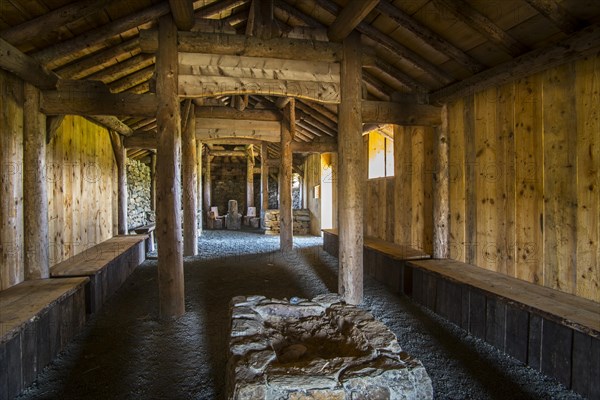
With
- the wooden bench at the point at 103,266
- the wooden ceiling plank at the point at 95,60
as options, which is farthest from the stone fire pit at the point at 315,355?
the wooden ceiling plank at the point at 95,60

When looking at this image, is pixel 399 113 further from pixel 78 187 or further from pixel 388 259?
pixel 78 187

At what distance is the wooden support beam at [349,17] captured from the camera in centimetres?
305

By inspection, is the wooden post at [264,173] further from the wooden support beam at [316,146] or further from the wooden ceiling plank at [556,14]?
the wooden ceiling plank at [556,14]

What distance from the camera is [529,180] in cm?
344

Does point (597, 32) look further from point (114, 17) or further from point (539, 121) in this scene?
point (114, 17)

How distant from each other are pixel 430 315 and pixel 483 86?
2842 millimetres

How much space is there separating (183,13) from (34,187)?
2.54 m

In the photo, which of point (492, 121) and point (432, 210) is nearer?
point (492, 121)

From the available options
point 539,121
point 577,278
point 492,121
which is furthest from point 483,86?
point 577,278

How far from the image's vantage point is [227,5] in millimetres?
4141

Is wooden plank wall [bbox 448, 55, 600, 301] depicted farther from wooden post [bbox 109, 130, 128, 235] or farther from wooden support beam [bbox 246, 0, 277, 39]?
wooden post [bbox 109, 130, 128, 235]

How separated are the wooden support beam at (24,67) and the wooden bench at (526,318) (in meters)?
4.95

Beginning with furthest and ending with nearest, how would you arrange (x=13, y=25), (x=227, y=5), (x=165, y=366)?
(x=227, y=5), (x=13, y=25), (x=165, y=366)

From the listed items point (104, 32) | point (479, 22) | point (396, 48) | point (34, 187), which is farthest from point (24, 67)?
point (479, 22)
